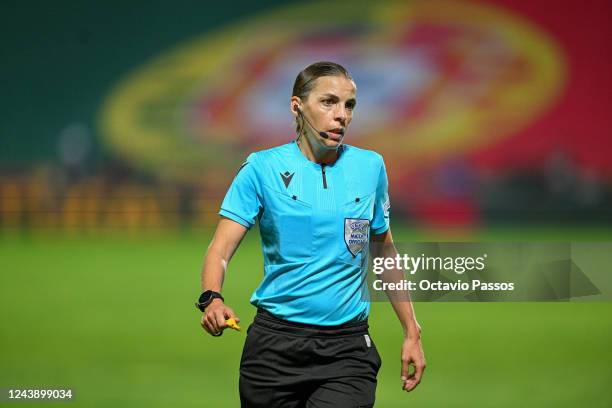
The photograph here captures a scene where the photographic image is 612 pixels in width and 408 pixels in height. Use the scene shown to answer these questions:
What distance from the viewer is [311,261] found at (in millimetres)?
3330

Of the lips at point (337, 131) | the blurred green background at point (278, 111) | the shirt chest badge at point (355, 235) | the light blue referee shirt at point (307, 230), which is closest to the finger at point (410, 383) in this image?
the light blue referee shirt at point (307, 230)

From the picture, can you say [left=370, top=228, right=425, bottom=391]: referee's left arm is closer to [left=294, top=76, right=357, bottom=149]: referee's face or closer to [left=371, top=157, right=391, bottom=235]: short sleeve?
[left=371, top=157, right=391, bottom=235]: short sleeve

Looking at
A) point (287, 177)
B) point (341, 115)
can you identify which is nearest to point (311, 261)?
point (287, 177)

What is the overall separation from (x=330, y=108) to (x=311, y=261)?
0.57 meters

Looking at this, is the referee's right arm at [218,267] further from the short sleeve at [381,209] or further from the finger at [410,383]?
the finger at [410,383]

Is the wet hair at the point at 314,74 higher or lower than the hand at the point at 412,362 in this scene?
higher

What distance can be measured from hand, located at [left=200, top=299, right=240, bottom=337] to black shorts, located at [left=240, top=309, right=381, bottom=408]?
398mm

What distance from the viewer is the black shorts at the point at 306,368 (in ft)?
10.8

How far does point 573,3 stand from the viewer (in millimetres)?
21594

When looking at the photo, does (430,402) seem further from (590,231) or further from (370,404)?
(590,231)

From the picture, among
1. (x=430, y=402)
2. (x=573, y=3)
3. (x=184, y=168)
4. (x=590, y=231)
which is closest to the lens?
(x=430, y=402)

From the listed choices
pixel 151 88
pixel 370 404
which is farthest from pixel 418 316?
pixel 151 88

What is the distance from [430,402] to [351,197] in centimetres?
327

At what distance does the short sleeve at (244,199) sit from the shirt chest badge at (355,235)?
331 mm
